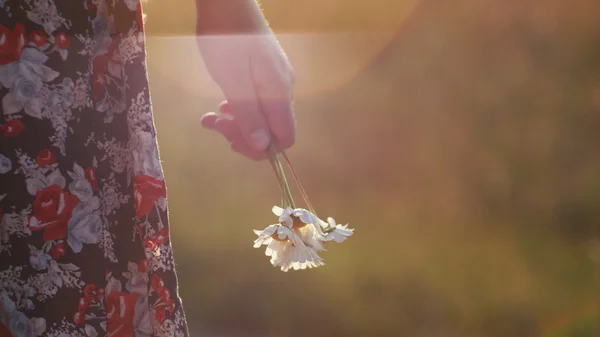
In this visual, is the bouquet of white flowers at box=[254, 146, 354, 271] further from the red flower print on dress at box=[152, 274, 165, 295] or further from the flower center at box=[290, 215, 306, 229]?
the red flower print on dress at box=[152, 274, 165, 295]

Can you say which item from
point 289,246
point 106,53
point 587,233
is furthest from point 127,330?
point 587,233

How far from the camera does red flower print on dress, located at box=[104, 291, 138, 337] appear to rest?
2.74ft

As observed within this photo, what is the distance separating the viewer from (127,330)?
87cm

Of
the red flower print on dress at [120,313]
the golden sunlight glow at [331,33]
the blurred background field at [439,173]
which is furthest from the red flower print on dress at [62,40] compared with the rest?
the blurred background field at [439,173]

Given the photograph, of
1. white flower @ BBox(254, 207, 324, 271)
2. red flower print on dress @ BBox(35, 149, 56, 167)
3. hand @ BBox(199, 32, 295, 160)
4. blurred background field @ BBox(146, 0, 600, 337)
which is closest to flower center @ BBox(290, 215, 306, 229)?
white flower @ BBox(254, 207, 324, 271)

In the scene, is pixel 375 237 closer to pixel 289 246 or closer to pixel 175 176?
pixel 175 176

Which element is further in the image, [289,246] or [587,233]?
[587,233]

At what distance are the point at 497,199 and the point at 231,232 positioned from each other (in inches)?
50.0

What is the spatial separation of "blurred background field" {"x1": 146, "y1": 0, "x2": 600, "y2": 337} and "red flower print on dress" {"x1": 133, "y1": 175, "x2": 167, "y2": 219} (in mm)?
1782

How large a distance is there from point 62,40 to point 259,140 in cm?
30

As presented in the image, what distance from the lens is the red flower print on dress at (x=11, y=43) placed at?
769 mm

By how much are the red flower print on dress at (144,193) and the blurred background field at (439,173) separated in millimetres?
A: 1782

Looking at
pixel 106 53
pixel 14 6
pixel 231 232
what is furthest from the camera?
pixel 231 232

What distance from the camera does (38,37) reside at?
793 mm
